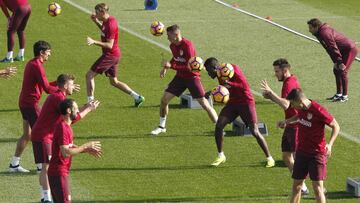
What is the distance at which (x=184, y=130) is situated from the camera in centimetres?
2442

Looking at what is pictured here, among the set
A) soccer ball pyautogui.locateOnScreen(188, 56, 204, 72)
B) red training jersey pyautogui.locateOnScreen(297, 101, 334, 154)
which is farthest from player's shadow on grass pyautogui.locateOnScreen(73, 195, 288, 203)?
soccer ball pyautogui.locateOnScreen(188, 56, 204, 72)

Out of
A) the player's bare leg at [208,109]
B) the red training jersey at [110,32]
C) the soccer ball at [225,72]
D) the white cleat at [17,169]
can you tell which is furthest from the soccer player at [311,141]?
the red training jersey at [110,32]

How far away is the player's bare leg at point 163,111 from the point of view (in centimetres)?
2405

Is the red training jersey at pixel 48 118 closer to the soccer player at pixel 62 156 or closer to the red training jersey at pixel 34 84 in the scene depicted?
the soccer player at pixel 62 156

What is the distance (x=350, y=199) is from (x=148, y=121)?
718cm

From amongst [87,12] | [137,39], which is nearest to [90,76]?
[137,39]

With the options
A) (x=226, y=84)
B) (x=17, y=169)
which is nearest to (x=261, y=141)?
(x=226, y=84)

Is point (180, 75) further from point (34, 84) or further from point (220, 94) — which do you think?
point (34, 84)

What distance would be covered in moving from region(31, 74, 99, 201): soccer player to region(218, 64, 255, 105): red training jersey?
3738 millimetres

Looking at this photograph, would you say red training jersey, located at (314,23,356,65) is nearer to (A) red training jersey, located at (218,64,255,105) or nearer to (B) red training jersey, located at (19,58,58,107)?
(A) red training jersey, located at (218,64,255,105)

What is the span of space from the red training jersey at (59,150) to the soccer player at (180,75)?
668 centimetres

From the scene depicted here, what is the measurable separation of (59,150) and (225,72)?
16.9 ft

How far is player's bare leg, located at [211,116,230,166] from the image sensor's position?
21391 mm

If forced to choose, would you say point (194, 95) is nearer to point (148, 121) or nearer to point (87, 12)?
point (148, 121)
